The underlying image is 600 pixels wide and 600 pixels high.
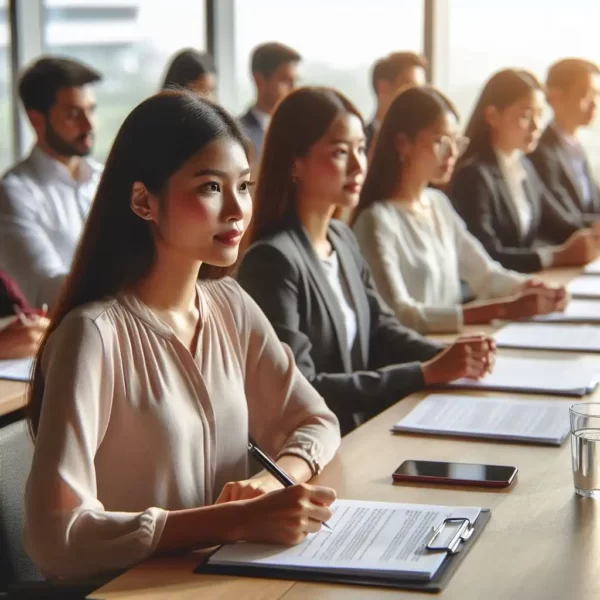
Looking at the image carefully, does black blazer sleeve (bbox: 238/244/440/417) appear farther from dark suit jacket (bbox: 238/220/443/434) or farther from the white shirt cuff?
the white shirt cuff

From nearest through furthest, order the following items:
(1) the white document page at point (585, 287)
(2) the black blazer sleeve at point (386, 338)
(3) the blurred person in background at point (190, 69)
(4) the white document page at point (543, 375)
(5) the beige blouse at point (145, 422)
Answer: (5) the beige blouse at point (145, 422), (4) the white document page at point (543, 375), (2) the black blazer sleeve at point (386, 338), (1) the white document page at point (585, 287), (3) the blurred person in background at point (190, 69)

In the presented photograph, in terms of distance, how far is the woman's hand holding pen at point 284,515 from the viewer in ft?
4.28

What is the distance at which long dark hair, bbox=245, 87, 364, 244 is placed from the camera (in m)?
2.38

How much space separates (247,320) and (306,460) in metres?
0.27

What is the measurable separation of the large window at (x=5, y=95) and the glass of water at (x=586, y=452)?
5.75m

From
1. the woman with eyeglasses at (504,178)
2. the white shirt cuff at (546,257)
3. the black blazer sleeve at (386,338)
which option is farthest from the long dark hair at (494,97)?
the black blazer sleeve at (386,338)

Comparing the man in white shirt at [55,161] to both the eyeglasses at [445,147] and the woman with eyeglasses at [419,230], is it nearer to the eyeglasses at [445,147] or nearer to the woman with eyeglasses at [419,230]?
the woman with eyeglasses at [419,230]

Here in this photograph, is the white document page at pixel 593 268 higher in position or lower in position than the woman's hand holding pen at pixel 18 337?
lower

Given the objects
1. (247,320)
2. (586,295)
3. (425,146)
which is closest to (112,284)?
(247,320)

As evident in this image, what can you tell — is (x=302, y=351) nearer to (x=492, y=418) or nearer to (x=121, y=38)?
(x=492, y=418)

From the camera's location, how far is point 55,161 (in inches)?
155

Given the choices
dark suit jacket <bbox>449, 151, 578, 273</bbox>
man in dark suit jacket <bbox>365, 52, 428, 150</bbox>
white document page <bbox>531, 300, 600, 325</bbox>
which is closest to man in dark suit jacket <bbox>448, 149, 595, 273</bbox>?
dark suit jacket <bbox>449, 151, 578, 273</bbox>

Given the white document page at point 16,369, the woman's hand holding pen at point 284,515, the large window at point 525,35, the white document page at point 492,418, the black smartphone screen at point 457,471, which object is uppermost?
the large window at point 525,35

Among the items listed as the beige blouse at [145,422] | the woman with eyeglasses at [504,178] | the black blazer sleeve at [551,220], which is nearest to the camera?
the beige blouse at [145,422]
